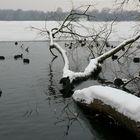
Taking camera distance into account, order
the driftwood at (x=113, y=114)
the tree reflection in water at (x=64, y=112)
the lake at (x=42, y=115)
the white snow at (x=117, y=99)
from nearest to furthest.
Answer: the driftwood at (x=113, y=114)
the white snow at (x=117, y=99)
the lake at (x=42, y=115)
the tree reflection in water at (x=64, y=112)

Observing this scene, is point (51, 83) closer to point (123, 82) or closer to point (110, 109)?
point (123, 82)

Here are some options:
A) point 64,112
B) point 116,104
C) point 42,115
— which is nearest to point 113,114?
point 116,104

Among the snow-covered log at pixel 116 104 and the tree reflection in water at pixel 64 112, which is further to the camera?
the tree reflection in water at pixel 64 112

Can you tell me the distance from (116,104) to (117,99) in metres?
0.21

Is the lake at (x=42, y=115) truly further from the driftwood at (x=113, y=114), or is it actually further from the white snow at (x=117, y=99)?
the white snow at (x=117, y=99)

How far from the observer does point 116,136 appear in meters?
11.5

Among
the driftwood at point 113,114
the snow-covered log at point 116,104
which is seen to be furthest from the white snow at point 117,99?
the driftwood at point 113,114

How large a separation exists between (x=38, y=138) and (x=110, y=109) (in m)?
2.51

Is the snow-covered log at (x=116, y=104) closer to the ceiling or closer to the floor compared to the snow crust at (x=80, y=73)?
closer to the ceiling

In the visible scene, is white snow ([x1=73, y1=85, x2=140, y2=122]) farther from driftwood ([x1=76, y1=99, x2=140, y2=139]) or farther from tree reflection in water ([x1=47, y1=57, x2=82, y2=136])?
tree reflection in water ([x1=47, y1=57, x2=82, y2=136])

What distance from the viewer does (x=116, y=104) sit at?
1173 cm

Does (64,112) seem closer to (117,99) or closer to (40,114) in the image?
(40,114)

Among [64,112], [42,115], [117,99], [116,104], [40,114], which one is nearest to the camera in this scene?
[116,104]

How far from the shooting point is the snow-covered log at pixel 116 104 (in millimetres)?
10602
